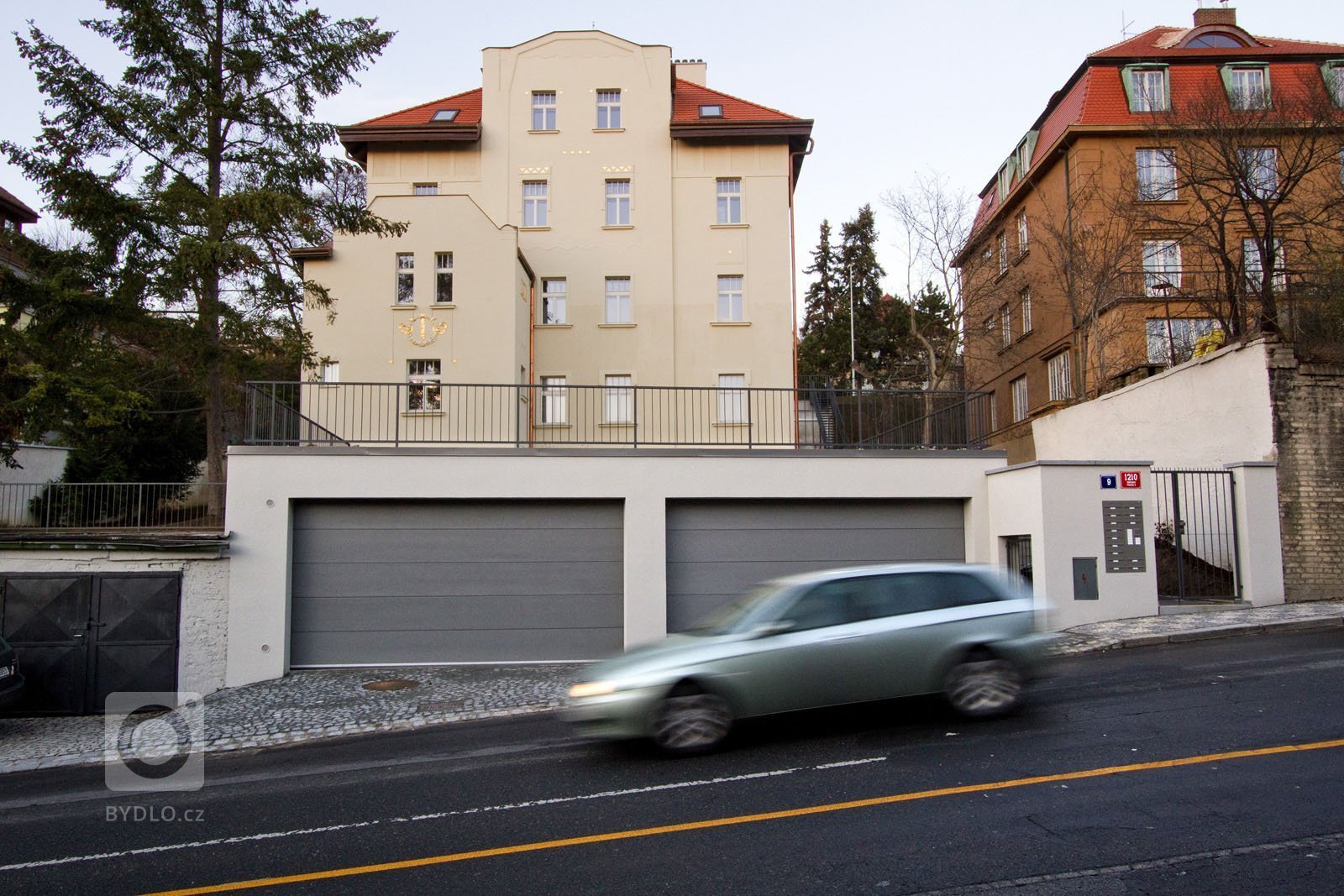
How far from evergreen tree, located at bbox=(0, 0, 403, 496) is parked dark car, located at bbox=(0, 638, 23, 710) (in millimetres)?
9160

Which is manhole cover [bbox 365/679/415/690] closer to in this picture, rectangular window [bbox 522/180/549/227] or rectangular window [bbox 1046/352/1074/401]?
rectangular window [bbox 522/180/549/227]

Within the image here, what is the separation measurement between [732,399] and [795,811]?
42.1 ft

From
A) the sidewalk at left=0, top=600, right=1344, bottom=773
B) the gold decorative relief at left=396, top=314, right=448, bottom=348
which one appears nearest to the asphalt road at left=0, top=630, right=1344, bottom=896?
the sidewalk at left=0, top=600, right=1344, bottom=773

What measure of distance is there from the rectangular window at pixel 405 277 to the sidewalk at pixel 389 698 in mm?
13282

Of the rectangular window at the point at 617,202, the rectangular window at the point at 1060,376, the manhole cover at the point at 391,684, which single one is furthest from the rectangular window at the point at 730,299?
the manhole cover at the point at 391,684

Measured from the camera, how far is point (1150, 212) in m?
26.1

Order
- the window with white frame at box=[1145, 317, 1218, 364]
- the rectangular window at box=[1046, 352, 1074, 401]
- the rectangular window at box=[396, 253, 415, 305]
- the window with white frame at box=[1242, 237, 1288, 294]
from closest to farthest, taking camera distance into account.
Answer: the window with white frame at box=[1242, 237, 1288, 294]
the rectangular window at box=[396, 253, 415, 305]
the window with white frame at box=[1145, 317, 1218, 364]
the rectangular window at box=[1046, 352, 1074, 401]

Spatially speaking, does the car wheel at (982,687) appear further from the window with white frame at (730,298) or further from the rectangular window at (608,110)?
the rectangular window at (608,110)

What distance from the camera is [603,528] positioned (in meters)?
14.8

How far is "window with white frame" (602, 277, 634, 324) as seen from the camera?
27.9 m

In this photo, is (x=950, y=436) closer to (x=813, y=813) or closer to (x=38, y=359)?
(x=813, y=813)

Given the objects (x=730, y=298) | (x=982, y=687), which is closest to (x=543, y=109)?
(x=730, y=298)

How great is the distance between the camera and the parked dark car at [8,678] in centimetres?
1140

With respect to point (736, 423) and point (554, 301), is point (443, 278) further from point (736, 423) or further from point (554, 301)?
point (736, 423)
